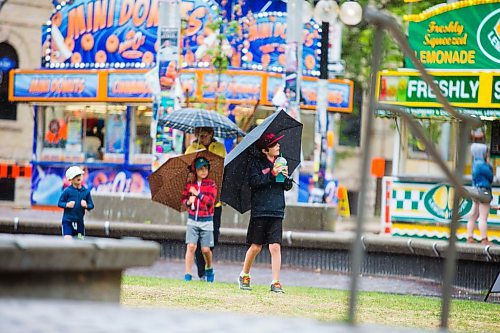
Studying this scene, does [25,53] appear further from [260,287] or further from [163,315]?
[163,315]

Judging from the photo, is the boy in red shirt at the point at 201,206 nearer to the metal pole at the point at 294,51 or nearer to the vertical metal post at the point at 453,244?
the vertical metal post at the point at 453,244

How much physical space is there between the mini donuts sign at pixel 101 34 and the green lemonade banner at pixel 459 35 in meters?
Result: 9.01

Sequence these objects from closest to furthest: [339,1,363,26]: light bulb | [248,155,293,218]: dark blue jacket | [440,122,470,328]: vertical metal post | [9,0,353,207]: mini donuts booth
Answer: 1. [440,122,470,328]: vertical metal post
2. [248,155,293,218]: dark blue jacket
3. [339,1,363,26]: light bulb
4. [9,0,353,207]: mini donuts booth

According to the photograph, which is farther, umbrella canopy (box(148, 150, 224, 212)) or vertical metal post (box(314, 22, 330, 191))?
vertical metal post (box(314, 22, 330, 191))

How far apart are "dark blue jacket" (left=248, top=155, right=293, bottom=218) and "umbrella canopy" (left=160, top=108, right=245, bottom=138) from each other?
252 cm

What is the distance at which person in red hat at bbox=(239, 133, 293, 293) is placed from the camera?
1274cm

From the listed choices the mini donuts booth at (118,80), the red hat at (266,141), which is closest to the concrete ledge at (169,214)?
the mini donuts booth at (118,80)

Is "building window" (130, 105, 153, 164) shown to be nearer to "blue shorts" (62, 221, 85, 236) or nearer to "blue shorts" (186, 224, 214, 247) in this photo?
"blue shorts" (62, 221, 85, 236)

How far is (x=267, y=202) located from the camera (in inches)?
505

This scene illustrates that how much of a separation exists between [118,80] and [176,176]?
1335 centimetres

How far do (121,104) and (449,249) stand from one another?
68.7ft

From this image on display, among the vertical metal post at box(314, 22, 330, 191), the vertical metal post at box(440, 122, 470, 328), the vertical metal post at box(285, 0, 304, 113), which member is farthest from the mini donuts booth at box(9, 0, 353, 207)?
the vertical metal post at box(440, 122, 470, 328)

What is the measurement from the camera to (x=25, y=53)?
34.8m

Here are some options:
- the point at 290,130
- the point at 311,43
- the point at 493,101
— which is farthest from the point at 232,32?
the point at 290,130
